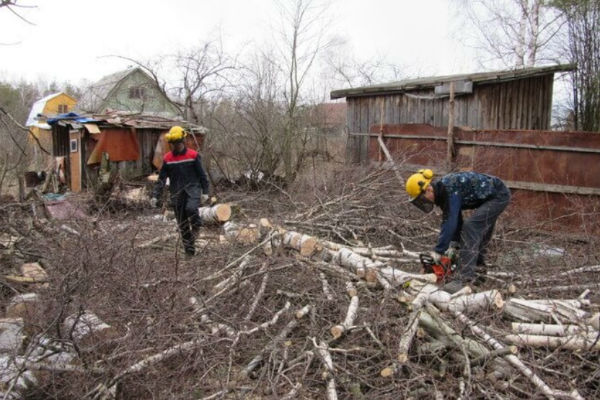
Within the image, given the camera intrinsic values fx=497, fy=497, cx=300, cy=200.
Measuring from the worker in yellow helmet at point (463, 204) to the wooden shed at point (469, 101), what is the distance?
474cm

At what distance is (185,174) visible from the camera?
6.70 meters

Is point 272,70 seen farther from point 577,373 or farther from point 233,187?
point 577,373

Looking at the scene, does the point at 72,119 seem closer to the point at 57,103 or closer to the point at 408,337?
the point at 408,337

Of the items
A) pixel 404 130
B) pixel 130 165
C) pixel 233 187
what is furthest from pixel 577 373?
pixel 130 165

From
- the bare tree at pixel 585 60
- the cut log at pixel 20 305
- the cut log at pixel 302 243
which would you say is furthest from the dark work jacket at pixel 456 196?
the bare tree at pixel 585 60

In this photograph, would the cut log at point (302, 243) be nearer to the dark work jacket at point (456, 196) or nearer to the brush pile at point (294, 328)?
the brush pile at point (294, 328)

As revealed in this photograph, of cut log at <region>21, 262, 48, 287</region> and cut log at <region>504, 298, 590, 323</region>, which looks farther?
cut log at <region>21, 262, 48, 287</region>

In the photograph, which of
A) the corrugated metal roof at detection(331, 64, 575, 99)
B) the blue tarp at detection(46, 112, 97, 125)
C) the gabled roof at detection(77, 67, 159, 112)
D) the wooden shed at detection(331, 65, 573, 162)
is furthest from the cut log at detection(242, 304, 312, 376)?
the gabled roof at detection(77, 67, 159, 112)

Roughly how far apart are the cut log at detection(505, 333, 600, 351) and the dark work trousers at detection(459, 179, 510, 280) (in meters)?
0.87

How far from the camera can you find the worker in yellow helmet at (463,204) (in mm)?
4488

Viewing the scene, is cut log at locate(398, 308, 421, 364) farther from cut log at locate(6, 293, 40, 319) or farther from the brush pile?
cut log at locate(6, 293, 40, 319)

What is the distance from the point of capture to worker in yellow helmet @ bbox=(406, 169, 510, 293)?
4488mm

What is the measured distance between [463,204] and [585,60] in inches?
383

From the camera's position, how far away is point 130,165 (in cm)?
1376
